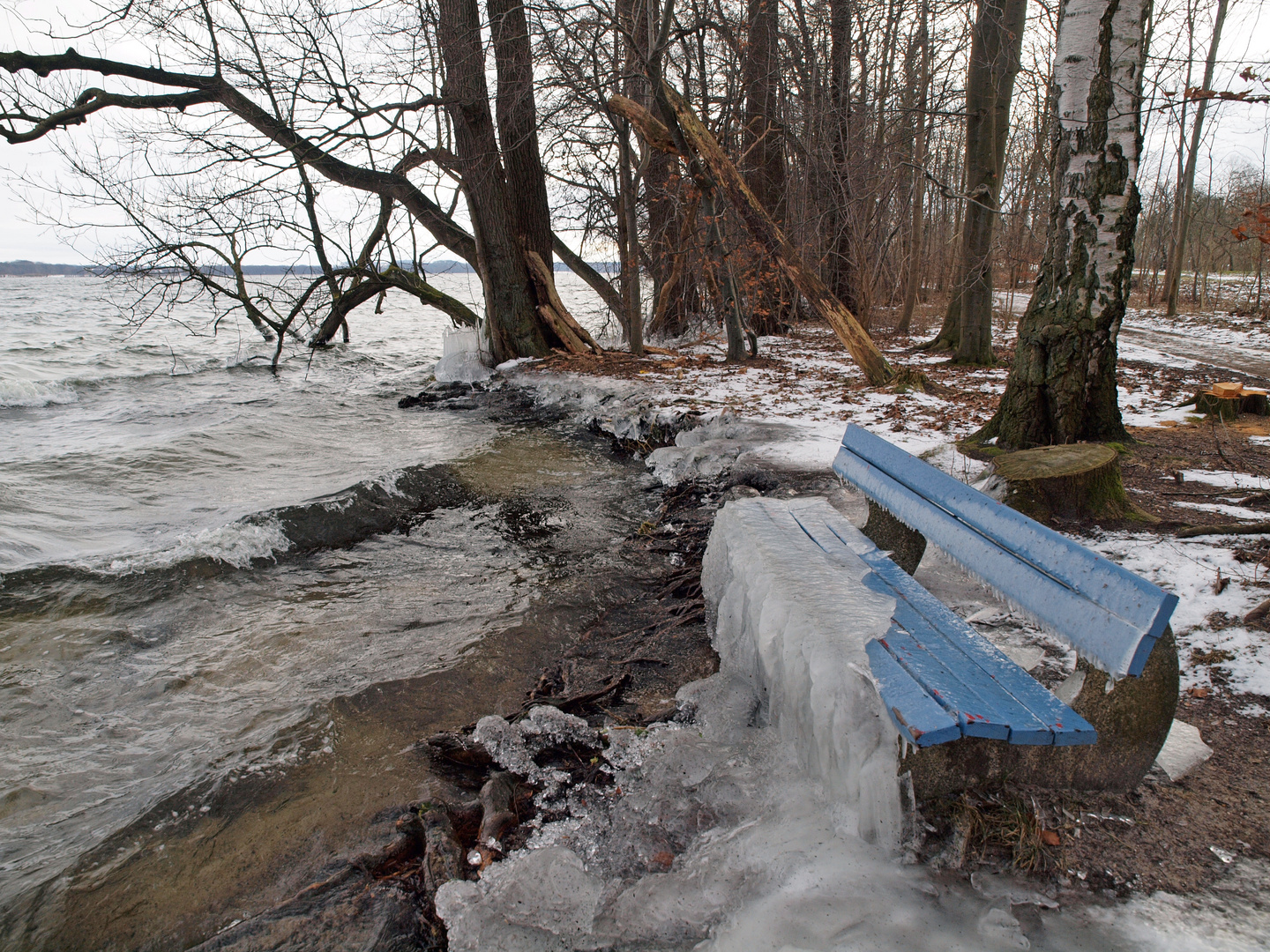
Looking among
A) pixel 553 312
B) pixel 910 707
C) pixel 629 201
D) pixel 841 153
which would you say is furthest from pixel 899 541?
pixel 553 312

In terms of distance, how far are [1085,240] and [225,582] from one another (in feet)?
19.4

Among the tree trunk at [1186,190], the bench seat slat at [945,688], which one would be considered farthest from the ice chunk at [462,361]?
the tree trunk at [1186,190]

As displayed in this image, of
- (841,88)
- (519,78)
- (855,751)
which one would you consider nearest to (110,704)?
(855,751)

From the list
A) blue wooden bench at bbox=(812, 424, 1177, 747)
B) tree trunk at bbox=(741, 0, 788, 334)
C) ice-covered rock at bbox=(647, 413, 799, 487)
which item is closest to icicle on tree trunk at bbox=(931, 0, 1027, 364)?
tree trunk at bbox=(741, 0, 788, 334)

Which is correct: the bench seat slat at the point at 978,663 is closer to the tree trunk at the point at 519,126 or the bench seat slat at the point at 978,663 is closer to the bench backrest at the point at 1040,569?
the bench backrest at the point at 1040,569

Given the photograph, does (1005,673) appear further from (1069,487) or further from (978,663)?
(1069,487)

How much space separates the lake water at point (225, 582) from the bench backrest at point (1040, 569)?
86.5 inches

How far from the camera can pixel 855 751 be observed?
6.78ft

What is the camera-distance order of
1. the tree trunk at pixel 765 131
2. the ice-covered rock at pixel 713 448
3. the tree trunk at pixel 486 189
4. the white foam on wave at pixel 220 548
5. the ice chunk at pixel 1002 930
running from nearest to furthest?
the ice chunk at pixel 1002 930, the white foam on wave at pixel 220 548, the ice-covered rock at pixel 713 448, the tree trunk at pixel 486 189, the tree trunk at pixel 765 131

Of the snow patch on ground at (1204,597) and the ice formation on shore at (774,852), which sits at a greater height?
the snow patch on ground at (1204,597)

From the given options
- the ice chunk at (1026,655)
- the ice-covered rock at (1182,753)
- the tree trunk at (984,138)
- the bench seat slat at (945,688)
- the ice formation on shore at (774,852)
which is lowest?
the ice formation on shore at (774,852)

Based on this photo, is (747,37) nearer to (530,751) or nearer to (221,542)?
(221,542)

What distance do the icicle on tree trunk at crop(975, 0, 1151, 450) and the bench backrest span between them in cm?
239

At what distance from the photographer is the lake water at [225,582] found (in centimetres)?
277
